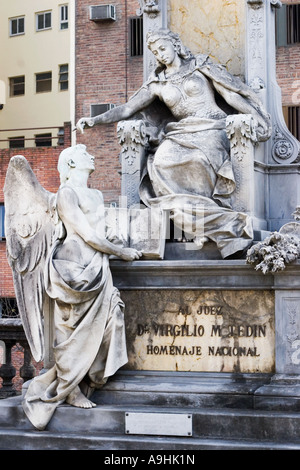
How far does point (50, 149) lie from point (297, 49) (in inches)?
315

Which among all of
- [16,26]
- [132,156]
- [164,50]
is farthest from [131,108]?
[16,26]

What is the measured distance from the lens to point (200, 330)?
34.4 feet

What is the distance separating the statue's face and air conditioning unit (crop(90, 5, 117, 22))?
23700 millimetres

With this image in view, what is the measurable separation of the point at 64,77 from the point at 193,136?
30.0 meters

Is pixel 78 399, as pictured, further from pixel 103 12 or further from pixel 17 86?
pixel 17 86

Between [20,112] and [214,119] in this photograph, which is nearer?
[214,119]

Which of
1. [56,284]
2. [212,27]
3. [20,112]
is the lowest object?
[56,284]

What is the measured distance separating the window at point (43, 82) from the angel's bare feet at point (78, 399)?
31396 mm

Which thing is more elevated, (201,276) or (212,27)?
(212,27)

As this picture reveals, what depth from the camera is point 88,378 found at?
10.4 metres

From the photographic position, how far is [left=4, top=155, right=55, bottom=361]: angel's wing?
1083 centimetres

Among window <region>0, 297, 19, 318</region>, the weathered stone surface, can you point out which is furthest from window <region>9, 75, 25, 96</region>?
the weathered stone surface
